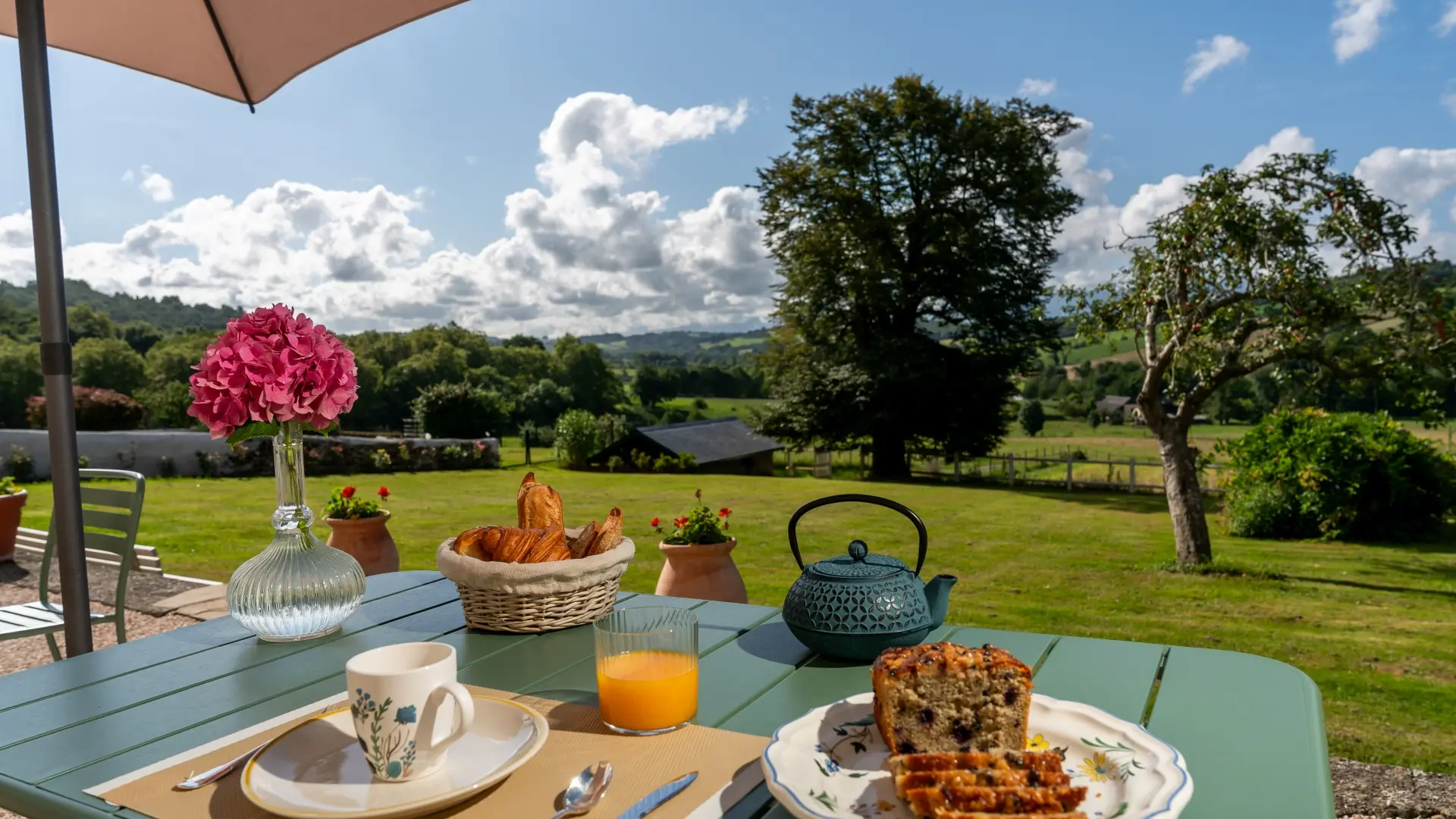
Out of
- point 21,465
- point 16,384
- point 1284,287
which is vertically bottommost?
point 21,465

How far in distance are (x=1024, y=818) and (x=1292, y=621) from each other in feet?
19.7

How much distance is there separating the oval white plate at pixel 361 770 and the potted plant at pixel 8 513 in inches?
253

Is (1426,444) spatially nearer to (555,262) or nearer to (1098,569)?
(1098,569)

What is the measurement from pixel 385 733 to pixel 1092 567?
7.68m

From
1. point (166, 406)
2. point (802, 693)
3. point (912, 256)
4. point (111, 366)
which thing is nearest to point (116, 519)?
point (802, 693)

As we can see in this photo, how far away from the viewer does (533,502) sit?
1484mm

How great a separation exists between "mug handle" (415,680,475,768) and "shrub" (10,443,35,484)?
15327 millimetres

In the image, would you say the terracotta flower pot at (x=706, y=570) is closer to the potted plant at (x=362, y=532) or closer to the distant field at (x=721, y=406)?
the potted plant at (x=362, y=532)

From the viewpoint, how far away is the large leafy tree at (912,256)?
47.4 ft

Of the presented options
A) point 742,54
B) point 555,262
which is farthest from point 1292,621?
point 555,262

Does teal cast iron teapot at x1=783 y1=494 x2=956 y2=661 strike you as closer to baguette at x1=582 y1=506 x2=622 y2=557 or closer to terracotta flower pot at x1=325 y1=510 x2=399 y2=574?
baguette at x1=582 y1=506 x2=622 y2=557

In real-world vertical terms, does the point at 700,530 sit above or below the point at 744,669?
below

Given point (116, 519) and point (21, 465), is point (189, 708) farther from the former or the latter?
point (21, 465)

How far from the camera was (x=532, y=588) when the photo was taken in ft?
4.47
